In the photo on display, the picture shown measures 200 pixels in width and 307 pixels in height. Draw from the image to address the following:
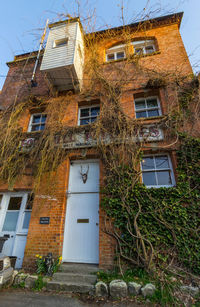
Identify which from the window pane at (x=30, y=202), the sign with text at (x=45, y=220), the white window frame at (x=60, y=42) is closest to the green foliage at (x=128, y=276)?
the sign with text at (x=45, y=220)

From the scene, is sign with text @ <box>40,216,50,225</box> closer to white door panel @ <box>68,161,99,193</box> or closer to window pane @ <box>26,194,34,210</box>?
window pane @ <box>26,194,34,210</box>

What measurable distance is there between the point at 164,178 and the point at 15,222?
17.5 feet

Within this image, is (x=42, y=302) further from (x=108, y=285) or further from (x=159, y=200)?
(x=159, y=200)

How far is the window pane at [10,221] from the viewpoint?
17.6 ft

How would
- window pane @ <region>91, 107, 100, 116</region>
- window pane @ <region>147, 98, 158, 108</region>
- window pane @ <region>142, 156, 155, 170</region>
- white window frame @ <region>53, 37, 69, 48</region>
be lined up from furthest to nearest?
white window frame @ <region>53, 37, 69, 48</region> < window pane @ <region>91, 107, 100, 116</region> < window pane @ <region>147, 98, 158, 108</region> < window pane @ <region>142, 156, 155, 170</region>

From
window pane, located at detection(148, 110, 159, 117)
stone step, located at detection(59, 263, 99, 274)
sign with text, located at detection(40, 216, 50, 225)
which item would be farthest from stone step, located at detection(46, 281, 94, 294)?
window pane, located at detection(148, 110, 159, 117)

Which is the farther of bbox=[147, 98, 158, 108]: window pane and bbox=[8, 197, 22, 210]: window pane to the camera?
bbox=[147, 98, 158, 108]: window pane

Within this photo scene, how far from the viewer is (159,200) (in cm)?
430

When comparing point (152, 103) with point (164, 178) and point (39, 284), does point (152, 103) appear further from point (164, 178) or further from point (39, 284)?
point (39, 284)

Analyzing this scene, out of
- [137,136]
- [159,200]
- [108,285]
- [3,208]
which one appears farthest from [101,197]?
[3,208]

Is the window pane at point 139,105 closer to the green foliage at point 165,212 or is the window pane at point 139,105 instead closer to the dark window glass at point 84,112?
the dark window glass at point 84,112

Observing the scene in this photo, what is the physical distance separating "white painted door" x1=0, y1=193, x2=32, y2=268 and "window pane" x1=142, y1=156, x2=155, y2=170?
4247 mm

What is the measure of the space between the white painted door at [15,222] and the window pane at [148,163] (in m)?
4.25

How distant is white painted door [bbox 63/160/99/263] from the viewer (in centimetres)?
457
